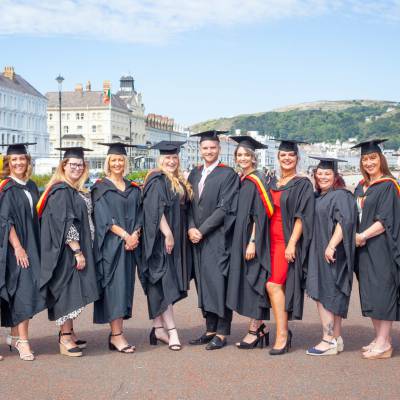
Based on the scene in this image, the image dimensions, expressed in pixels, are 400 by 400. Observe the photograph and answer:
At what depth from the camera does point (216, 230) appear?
6902mm

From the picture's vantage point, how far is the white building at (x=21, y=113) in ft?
269

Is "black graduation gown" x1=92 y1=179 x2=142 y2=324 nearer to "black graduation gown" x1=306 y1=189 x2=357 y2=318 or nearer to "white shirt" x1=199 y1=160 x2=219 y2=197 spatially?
"white shirt" x1=199 y1=160 x2=219 y2=197

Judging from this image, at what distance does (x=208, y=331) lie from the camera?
714cm

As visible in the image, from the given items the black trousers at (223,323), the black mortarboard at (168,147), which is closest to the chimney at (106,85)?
the black mortarboard at (168,147)

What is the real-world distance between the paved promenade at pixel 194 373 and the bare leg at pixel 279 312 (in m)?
0.17

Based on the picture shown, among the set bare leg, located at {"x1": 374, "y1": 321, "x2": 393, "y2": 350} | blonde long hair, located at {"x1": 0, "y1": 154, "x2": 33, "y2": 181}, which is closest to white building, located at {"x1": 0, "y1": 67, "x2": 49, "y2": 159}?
blonde long hair, located at {"x1": 0, "y1": 154, "x2": 33, "y2": 181}

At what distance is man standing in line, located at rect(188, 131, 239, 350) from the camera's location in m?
6.84

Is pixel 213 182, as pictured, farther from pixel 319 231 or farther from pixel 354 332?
pixel 354 332

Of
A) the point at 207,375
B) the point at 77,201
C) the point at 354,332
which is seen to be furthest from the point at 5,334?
the point at 354,332

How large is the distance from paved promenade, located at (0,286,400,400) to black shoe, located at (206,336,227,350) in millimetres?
67

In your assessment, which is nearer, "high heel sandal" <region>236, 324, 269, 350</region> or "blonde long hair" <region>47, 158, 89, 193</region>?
"blonde long hair" <region>47, 158, 89, 193</region>

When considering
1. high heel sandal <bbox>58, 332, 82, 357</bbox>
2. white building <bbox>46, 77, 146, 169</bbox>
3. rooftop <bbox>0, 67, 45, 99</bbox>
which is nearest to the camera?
high heel sandal <bbox>58, 332, 82, 357</bbox>

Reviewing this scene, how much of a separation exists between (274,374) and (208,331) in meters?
1.37

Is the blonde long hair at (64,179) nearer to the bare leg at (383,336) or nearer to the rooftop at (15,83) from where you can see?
the bare leg at (383,336)
